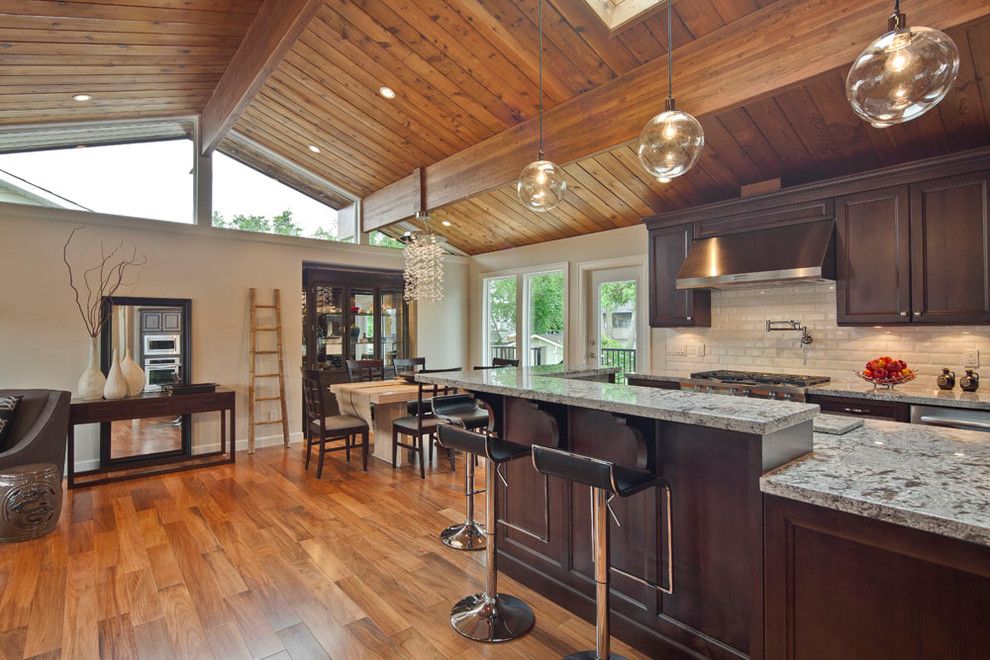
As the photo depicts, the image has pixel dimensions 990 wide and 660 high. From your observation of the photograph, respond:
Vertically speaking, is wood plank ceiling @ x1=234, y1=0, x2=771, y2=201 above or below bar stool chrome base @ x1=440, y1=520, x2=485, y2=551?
above

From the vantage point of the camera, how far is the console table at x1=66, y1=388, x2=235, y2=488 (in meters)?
4.28

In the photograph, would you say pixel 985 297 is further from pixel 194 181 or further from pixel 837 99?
pixel 194 181

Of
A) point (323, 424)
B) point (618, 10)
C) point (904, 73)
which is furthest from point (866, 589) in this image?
point (323, 424)

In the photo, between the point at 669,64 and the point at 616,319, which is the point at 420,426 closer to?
the point at 616,319

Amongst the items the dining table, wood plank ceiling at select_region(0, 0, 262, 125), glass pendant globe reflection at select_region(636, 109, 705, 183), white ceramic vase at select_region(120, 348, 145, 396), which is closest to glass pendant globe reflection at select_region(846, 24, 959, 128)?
glass pendant globe reflection at select_region(636, 109, 705, 183)

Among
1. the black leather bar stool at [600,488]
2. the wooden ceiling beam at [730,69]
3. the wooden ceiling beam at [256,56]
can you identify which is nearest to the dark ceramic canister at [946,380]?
the wooden ceiling beam at [730,69]

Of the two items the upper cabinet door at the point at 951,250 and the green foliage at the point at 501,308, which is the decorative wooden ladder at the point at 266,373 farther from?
the upper cabinet door at the point at 951,250

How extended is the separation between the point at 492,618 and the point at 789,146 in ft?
12.6

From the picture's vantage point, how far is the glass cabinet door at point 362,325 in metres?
6.79

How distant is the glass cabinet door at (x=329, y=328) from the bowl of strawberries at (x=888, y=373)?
5.68 metres

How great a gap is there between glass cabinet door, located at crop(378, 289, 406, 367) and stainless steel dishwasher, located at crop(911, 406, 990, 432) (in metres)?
5.76

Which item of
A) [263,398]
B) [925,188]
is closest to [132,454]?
[263,398]

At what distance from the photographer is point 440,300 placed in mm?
7516

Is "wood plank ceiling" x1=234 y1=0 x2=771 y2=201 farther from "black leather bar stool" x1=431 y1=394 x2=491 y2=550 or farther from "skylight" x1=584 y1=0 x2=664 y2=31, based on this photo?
"black leather bar stool" x1=431 y1=394 x2=491 y2=550
